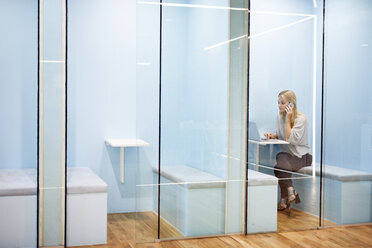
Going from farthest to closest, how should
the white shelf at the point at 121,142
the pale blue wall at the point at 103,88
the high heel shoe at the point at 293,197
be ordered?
the pale blue wall at the point at 103,88 < the white shelf at the point at 121,142 < the high heel shoe at the point at 293,197

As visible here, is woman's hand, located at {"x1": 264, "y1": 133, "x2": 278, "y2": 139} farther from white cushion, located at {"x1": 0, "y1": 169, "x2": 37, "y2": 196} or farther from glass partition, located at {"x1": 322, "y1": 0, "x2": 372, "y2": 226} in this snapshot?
white cushion, located at {"x1": 0, "y1": 169, "x2": 37, "y2": 196}

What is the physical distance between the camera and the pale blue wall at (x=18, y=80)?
3312 millimetres

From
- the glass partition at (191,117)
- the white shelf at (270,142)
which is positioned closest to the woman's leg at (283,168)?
the white shelf at (270,142)

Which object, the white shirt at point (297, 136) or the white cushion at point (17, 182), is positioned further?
the white shirt at point (297, 136)

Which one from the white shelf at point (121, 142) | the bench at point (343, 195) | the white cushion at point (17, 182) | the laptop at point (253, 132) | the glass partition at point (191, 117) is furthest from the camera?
the white shelf at point (121, 142)

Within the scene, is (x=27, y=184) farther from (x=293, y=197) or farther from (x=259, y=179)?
(x=293, y=197)

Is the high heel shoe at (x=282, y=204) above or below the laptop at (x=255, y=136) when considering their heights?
below

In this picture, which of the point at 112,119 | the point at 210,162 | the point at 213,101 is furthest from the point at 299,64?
the point at 112,119

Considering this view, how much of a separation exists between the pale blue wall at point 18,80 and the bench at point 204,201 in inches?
42.8

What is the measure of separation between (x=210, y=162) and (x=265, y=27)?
4.37 ft

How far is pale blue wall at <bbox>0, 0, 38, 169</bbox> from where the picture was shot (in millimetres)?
3312

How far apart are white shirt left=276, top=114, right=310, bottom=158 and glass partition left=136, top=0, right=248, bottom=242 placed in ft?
1.15

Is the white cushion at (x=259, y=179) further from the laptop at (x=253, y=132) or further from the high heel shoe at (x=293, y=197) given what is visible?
the laptop at (x=253, y=132)

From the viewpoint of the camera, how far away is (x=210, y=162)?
378cm
